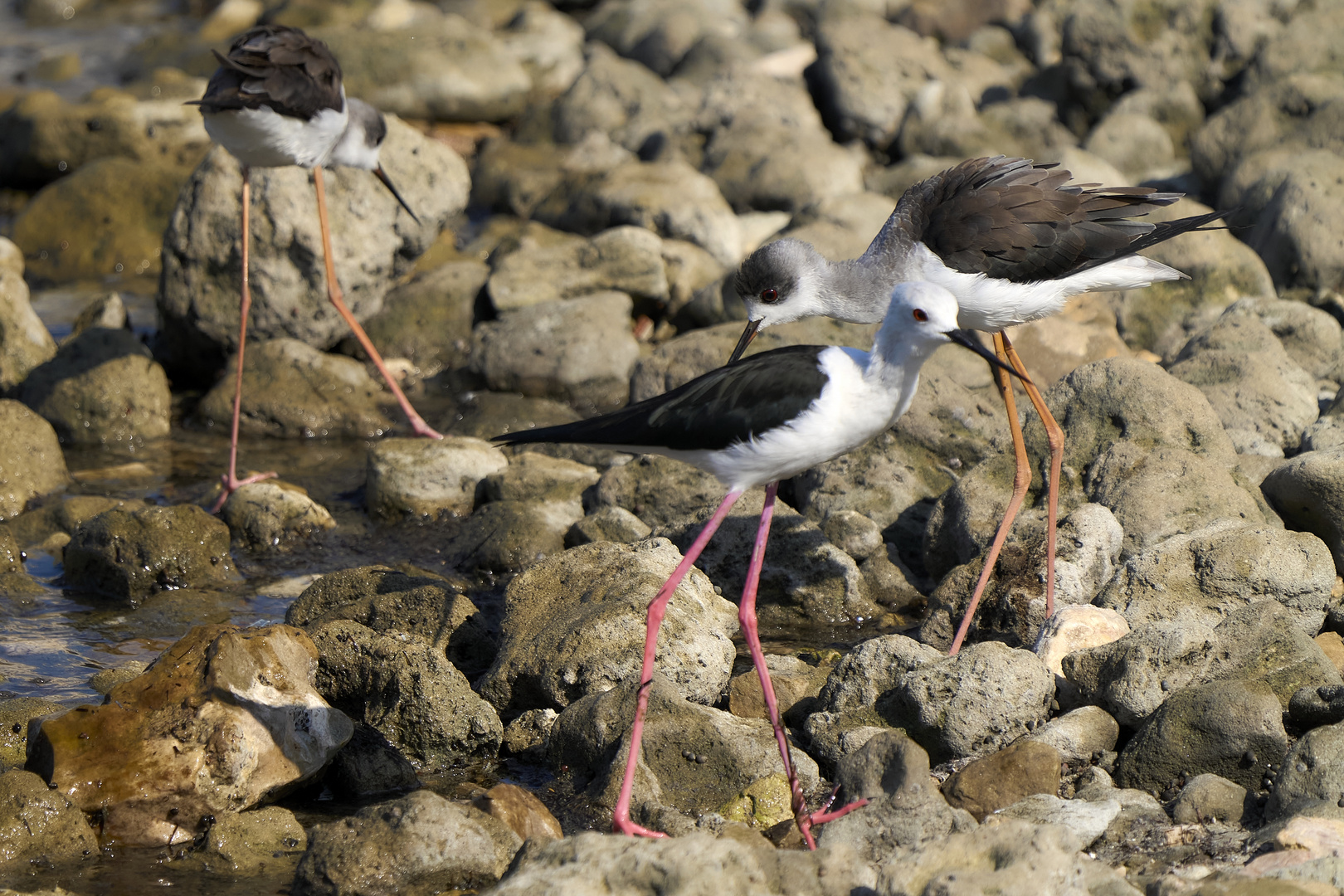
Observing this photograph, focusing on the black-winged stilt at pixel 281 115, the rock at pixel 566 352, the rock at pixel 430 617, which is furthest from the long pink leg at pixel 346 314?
the rock at pixel 430 617

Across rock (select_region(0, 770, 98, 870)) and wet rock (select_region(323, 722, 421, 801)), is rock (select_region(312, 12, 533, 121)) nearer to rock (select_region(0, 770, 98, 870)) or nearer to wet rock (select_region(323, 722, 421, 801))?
wet rock (select_region(323, 722, 421, 801))

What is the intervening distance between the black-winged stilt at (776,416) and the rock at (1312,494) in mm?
2397

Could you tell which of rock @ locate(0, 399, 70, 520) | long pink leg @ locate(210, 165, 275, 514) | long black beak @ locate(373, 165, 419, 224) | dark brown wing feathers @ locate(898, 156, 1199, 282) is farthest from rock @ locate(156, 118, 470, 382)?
dark brown wing feathers @ locate(898, 156, 1199, 282)

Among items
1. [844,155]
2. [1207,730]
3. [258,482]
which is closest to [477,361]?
[258,482]

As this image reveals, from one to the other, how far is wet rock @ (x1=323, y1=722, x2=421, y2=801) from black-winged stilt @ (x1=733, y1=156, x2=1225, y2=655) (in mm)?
2335

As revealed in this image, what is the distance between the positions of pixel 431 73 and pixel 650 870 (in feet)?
46.8

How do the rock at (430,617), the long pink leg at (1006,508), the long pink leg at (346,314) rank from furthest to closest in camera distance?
the long pink leg at (346,314) < the rock at (430,617) < the long pink leg at (1006,508)

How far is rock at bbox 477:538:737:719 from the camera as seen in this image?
17.6 ft

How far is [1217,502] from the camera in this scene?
604 cm

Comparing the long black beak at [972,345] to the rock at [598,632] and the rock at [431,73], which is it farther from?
the rock at [431,73]

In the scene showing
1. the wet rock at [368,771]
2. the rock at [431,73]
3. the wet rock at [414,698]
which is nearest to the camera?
the wet rock at [368,771]

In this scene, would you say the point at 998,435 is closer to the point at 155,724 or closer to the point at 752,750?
the point at 752,750

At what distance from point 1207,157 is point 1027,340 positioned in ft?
14.6

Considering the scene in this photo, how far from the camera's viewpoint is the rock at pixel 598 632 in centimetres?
538
